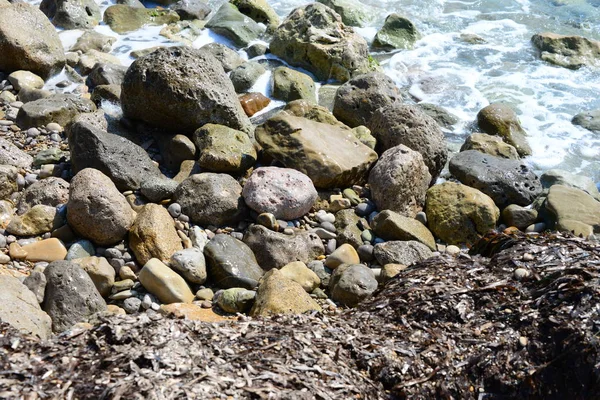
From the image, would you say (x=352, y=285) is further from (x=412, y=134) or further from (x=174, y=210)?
(x=412, y=134)

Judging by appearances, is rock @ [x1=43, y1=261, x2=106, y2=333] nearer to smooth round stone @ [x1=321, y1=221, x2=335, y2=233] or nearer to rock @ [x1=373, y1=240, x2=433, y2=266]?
smooth round stone @ [x1=321, y1=221, x2=335, y2=233]

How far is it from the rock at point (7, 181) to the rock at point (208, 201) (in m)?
1.54

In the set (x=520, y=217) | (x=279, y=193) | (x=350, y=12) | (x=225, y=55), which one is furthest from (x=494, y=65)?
(x=279, y=193)

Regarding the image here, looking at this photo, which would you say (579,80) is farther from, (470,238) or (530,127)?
(470,238)

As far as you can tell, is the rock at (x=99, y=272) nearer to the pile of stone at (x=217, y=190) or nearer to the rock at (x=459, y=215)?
the pile of stone at (x=217, y=190)

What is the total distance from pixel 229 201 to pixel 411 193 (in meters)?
2.11

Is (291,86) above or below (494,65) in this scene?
above

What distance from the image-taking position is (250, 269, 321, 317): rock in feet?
16.8

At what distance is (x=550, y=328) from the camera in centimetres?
370

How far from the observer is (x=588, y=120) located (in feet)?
35.3

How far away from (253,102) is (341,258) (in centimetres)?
359

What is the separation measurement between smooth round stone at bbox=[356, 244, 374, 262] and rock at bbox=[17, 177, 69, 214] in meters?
2.93

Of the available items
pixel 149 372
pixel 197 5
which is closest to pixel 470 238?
pixel 149 372

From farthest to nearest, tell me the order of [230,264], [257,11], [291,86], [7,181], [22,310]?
[257,11], [291,86], [7,181], [230,264], [22,310]
